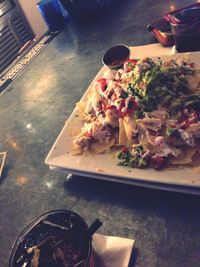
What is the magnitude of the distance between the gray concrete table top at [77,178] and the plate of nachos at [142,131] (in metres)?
0.10

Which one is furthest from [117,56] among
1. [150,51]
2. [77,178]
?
[77,178]

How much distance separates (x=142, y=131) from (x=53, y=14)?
226cm

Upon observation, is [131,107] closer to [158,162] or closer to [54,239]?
[158,162]

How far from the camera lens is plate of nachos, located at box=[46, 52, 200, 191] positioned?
3.66 feet

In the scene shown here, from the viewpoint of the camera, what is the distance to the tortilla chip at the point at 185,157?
1093 mm

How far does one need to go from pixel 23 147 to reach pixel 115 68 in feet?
2.33

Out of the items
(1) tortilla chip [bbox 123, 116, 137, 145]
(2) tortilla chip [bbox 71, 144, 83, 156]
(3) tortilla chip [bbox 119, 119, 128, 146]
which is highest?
(1) tortilla chip [bbox 123, 116, 137, 145]

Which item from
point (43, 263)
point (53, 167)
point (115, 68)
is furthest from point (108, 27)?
point (43, 263)

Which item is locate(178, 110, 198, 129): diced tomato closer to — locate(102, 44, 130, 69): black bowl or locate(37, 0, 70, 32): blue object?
locate(102, 44, 130, 69): black bowl

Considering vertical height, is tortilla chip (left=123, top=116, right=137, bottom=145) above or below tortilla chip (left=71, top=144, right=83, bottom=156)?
above

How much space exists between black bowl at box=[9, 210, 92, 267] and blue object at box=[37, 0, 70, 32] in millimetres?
2552

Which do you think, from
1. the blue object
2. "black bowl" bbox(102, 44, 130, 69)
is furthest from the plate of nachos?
the blue object

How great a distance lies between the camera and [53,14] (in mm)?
3055

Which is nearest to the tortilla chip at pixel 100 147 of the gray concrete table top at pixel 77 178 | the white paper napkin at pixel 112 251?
the gray concrete table top at pixel 77 178
